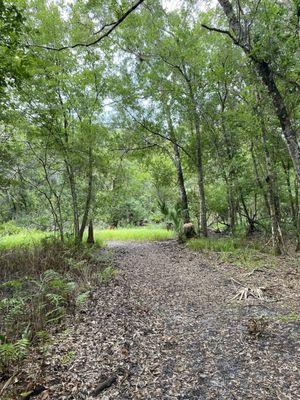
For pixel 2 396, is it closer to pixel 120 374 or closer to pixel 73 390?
pixel 73 390

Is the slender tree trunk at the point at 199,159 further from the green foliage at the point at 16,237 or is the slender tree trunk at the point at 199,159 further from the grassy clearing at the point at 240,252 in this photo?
the green foliage at the point at 16,237

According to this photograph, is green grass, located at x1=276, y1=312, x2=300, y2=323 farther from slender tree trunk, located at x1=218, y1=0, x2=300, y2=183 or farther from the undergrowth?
the undergrowth

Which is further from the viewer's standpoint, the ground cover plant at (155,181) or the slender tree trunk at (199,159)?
the slender tree trunk at (199,159)

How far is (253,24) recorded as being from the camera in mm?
4410

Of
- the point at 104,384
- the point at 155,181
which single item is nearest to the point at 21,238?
the point at 155,181

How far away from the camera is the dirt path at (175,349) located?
2205 mm

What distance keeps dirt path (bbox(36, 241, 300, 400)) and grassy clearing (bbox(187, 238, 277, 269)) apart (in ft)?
6.08

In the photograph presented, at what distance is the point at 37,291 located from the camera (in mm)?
4457

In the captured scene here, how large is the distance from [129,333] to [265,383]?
1517mm

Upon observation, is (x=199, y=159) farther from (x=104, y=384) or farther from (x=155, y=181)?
(x=104, y=384)

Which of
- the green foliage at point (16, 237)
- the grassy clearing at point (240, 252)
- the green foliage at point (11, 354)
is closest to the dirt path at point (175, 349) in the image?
the green foliage at point (11, 354)

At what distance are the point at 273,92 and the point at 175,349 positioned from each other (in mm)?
3653

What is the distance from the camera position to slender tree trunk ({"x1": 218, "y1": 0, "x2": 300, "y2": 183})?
368cm

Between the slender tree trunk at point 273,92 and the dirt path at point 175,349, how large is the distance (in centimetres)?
218
